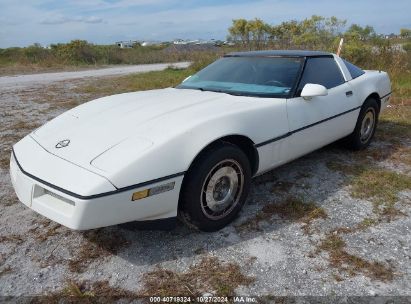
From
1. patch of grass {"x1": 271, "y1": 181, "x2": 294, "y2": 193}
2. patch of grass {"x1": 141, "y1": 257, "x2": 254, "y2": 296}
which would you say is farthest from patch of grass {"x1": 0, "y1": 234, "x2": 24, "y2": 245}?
patch of grass {"x1": 271, "y1": 181, "x2": 294, "y2": 193}

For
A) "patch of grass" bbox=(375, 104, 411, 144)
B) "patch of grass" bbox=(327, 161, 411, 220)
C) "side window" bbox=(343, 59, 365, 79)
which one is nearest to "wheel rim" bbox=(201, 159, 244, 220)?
"patch of grass" bbox=(327, 161, 411, 220)

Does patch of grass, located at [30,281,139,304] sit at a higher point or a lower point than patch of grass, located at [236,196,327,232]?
lower

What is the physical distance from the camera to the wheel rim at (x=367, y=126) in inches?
176

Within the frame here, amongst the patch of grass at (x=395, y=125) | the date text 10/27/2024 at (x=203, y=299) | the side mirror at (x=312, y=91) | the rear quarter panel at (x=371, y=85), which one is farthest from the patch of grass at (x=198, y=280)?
the patch of grass at (x=395, y=125)

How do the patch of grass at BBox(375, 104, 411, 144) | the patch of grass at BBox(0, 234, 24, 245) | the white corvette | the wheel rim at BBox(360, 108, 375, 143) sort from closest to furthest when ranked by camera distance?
the white corvette
the patch of grass at BBox(0, 234, 24, 245)
the wheel rim at BBox(360, 108, 375, 143)
the patch of grass at BBox(375, 104, 411, 144)

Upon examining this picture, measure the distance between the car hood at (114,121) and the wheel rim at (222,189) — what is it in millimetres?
446

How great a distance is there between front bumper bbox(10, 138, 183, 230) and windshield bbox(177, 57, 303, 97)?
1353 mm

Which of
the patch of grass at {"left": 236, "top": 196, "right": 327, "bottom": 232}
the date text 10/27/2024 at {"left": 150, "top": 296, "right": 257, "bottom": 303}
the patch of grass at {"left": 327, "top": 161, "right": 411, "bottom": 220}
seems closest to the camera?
the date text 10/27/2024 at {"left": 150, "top": 296, "right": 257, "bottom": 303}

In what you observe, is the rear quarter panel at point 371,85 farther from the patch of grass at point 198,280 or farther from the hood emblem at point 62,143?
the hood emblem at point 62,143

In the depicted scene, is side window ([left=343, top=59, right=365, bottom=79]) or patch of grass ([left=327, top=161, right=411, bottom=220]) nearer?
patch of grass ([left=327, top=161, right=411, bottom=220])

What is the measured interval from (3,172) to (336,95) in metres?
3.60

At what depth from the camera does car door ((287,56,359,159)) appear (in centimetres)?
325

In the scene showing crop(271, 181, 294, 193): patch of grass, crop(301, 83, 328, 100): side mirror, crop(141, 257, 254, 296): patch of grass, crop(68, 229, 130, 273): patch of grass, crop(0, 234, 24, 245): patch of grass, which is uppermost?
crop(301, 83, 328, 100): side mirror

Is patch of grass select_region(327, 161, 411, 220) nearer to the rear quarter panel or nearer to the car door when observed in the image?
the car door
